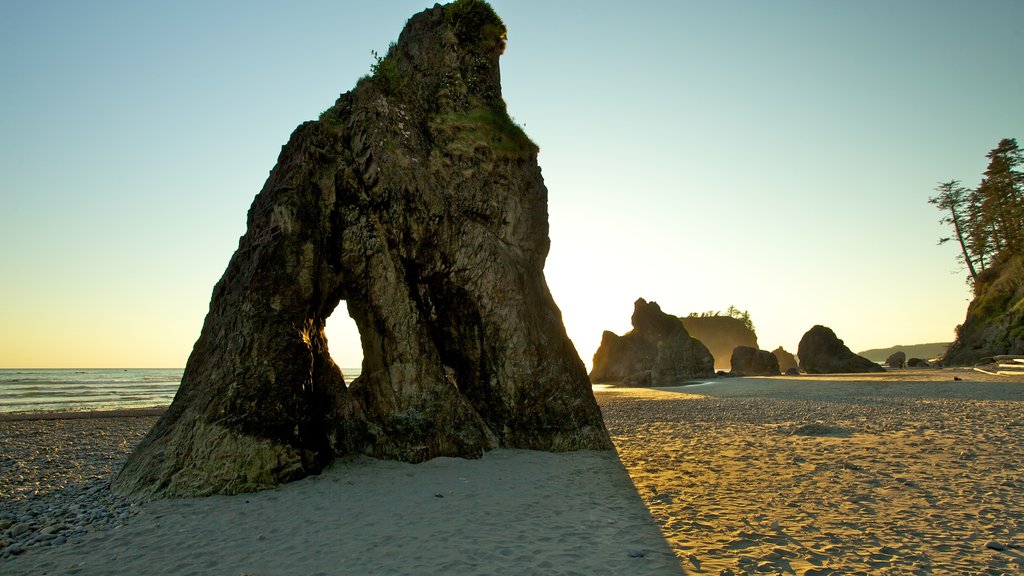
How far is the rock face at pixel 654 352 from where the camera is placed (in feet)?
185

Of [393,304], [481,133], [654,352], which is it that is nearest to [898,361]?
[654,352]

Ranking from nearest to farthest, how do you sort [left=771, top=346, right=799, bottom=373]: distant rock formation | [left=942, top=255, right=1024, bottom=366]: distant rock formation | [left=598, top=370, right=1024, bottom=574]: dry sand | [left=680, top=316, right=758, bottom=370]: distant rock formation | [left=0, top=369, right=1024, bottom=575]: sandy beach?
[left=598, top=370, right=1024, bottom=574]: dry sand, [left=0, top=369, right=1024, bottom=575]: sandy beach, [left=942, top=255, right=1024, bottom=366]: distant rock formation, [left=771, top=346, right=799, bottom=373]: distant rock formation, [left=680, top=316, right=758, bottom=370]: distant rock formation

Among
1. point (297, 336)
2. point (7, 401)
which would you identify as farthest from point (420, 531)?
point (7, 401)

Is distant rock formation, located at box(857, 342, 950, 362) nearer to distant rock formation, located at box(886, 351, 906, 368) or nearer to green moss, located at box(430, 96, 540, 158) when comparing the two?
distant rock formation, located at box(886, 351, 906, 368)

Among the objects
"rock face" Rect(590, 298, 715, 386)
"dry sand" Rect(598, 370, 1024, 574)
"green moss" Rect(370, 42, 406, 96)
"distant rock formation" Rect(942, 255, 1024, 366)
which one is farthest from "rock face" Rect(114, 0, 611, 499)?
"distant rock formation" Rect(942, 255, 1024, 366)

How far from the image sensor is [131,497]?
9352mm

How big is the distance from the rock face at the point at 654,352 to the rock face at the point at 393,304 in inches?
1687

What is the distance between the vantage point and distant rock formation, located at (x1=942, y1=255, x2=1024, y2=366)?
130ft

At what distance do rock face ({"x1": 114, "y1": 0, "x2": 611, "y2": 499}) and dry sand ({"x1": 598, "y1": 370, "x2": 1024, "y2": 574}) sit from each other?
3.85 meters

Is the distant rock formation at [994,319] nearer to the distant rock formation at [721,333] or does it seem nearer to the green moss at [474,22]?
the green moss at [474,22]

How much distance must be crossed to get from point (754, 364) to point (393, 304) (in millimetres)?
62540

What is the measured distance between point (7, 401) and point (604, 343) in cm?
5892

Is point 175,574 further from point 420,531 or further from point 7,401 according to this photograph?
point 7,401

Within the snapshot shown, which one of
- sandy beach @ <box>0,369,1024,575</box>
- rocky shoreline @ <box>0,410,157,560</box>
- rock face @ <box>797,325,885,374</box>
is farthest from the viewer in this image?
rock face @ <box>797,325,885,374</box>
